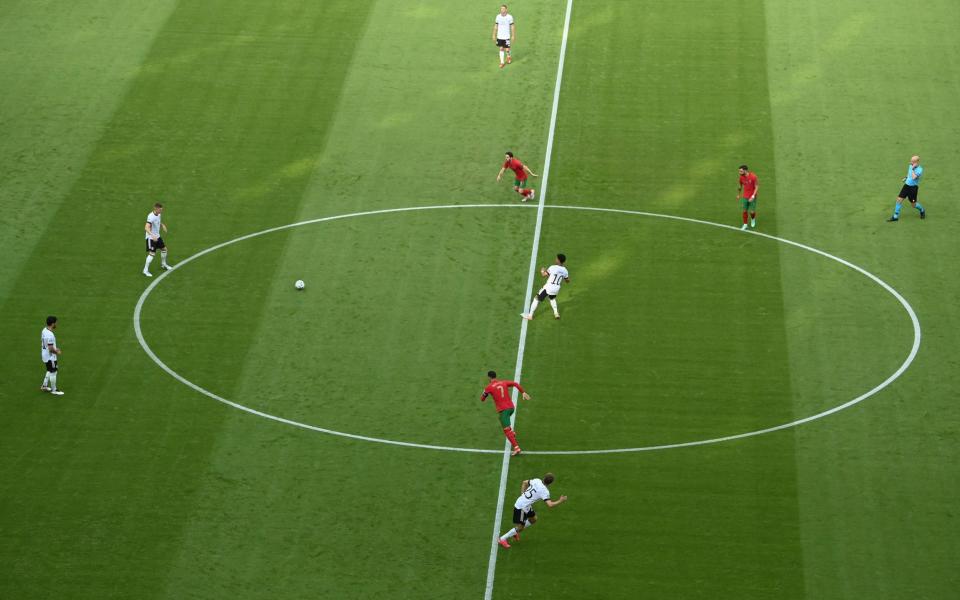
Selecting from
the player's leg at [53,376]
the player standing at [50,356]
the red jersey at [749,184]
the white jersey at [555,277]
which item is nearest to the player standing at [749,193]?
the red jersey at [749,184]

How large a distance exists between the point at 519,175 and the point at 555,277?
4628 millimetres

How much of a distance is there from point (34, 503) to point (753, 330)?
13.9 m

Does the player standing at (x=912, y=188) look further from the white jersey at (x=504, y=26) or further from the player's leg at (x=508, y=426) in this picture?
the player's leg at (x=508, y=426)

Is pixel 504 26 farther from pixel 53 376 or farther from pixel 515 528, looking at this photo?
pixel 515 528

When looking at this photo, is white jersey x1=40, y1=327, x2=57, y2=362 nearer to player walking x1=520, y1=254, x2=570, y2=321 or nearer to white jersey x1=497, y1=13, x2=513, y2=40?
player walking x1=520, y1=254, x2=570, y2=321

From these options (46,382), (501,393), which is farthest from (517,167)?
(46,382)

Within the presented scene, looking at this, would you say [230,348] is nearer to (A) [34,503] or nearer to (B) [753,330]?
(A) [34,503]

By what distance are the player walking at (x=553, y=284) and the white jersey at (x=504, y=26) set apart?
10.5 metres

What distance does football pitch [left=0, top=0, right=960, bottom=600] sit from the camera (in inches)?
954

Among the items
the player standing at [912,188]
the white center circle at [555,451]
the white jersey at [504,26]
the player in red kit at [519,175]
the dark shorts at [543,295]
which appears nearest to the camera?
the white center circle at [555,451]

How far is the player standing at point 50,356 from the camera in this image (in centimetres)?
2712

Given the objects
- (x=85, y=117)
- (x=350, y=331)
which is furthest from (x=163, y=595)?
(x=85, y=117)

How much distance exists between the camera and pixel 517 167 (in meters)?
32.9

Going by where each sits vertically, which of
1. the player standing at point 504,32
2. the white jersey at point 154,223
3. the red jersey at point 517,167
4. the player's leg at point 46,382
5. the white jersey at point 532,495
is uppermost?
the player standing at point 504,32
